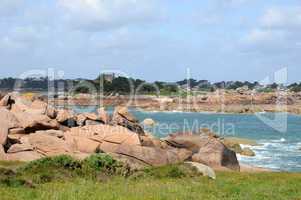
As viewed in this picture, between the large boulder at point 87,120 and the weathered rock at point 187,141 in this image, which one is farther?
the large boulder at point 87,120

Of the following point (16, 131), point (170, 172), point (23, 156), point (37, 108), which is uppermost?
point (37, 108)

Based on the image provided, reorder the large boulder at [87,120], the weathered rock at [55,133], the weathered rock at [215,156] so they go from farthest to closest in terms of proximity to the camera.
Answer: the large boulder at [87,120]
the weathered rock at [55,133]
the weathered rock at [215,156]

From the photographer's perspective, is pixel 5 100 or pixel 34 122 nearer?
pixel 34 122

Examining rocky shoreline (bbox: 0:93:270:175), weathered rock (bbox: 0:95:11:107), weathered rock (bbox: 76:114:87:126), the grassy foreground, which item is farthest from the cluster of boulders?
the grassy foreground

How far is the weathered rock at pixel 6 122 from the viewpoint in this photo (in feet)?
130

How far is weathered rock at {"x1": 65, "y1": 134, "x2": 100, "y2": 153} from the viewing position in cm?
3972

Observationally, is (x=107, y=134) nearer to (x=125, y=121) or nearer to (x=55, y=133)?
(x=55, y=133)

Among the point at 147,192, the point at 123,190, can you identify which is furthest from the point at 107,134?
the point at 147,192

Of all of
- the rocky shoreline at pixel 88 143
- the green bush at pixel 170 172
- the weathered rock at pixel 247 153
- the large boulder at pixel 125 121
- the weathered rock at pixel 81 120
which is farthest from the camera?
the weathered rock at pixel 247 153

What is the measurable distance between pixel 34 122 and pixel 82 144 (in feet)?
16.1

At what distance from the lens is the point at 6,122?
4144 centimetres

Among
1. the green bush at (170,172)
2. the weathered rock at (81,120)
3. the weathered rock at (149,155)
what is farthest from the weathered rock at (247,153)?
the green bush at (170,172)

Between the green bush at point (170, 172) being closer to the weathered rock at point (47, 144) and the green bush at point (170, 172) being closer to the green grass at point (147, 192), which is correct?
the green grass at point (147, 192)

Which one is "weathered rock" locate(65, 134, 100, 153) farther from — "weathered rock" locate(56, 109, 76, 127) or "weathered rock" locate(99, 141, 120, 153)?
"weathered rock" locate(56, 109, 76, 127)
